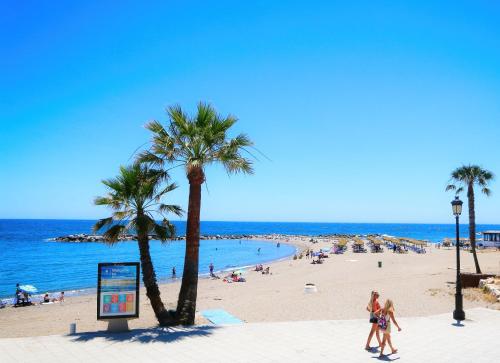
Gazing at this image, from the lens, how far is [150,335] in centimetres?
1118

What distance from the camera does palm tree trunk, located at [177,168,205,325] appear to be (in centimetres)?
1281

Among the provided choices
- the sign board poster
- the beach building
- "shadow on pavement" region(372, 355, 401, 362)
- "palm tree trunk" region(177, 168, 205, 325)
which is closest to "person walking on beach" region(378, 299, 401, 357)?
"shadow on pavement" region(372, 355, 401, 362)

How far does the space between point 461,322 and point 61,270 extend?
1781 inches

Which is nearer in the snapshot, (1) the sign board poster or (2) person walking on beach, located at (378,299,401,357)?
(2) person walking on beach, located at (378,299,401,357)

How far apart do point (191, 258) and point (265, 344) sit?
3.78 meters

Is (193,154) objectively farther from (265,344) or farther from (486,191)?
(486,191)

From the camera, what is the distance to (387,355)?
9.58 m

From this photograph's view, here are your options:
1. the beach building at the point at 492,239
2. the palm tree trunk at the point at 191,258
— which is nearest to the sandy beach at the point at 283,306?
the palm tree trunk at the point at 191,258

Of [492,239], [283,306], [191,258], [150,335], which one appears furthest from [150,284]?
[492,239]

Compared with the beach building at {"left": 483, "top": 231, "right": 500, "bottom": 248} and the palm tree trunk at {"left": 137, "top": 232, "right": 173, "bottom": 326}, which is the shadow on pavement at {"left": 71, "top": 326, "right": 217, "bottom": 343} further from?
the beach building at {"left": 483, "top": 231, "right": 500, "bottom": 248}

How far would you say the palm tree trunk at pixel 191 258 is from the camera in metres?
12.8

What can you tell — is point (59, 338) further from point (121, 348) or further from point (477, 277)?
point (477, 277)

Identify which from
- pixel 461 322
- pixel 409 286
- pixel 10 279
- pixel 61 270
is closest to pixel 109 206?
pixel 461 322

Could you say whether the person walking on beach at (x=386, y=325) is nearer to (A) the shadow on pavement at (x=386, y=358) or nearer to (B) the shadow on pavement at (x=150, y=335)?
(A) the shadow on pavement at (x=386, y=358)
